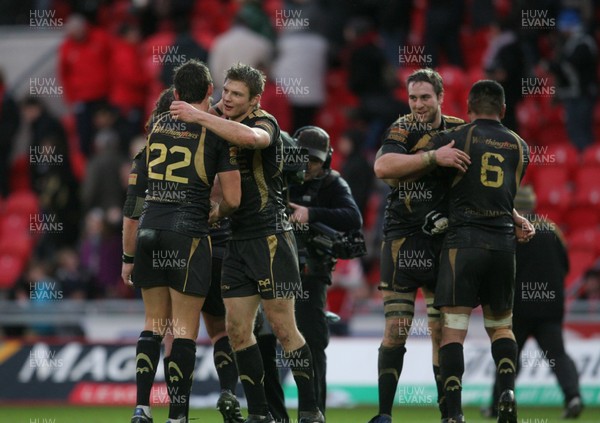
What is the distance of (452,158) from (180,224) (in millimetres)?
2170

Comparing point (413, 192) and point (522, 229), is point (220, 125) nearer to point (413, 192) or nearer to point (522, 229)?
point (413, 192)

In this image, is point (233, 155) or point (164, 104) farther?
point (164, 104)

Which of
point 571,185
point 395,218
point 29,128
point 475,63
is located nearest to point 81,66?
point 29,128

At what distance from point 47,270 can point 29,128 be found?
3336 mm

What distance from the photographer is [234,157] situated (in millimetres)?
9266

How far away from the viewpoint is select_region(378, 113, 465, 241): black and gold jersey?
990 cm

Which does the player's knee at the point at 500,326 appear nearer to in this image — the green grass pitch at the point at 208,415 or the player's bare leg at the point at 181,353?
the green grass pitch at the point at 208,415

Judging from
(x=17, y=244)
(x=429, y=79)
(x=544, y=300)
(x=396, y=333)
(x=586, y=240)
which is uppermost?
(x=429, y=79)

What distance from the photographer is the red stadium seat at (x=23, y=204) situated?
65.3ft

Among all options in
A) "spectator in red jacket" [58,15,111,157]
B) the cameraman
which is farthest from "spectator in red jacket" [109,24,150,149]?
the cameraman

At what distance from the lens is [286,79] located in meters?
18.8

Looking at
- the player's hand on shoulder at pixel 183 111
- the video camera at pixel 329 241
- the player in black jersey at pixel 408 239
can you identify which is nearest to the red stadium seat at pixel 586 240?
the video camera at pixel 329 241

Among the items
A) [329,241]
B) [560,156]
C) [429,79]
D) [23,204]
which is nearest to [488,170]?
[429,79]

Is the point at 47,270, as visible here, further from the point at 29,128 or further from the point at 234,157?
the point at 234,157
